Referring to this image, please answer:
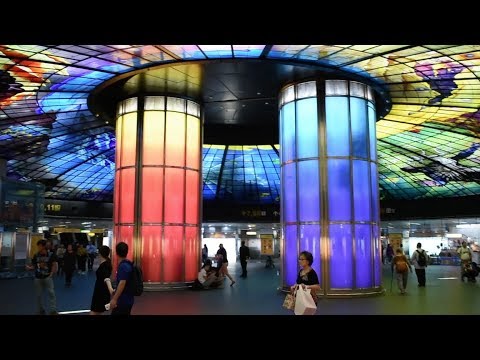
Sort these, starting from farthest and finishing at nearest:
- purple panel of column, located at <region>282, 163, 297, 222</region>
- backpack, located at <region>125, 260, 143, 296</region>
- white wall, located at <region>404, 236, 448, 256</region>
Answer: white wall, located at <region>404, 236, 448, 256</region>
purple panel of column, located at <region>282, 163, 297, 222</region>
backpack, located at <region>125, 260, 143, 296</region>

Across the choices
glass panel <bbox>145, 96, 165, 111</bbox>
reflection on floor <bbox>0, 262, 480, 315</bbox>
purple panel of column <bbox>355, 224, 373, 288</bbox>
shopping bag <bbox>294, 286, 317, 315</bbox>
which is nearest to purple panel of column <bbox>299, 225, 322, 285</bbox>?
purple panel of column <bbox>355, 224, 373, 288</bbox>

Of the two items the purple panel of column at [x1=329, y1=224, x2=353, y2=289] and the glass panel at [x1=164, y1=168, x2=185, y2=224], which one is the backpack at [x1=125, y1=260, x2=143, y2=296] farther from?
the glass panel at [x1=164, y1=168, x2=185, y2=224]

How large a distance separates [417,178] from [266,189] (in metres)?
13.3

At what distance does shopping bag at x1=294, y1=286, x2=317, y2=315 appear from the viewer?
7.46m

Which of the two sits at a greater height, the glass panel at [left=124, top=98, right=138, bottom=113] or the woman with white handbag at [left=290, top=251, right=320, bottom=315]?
the glass panel at [left=124, top=98, right=138, bottom=113]

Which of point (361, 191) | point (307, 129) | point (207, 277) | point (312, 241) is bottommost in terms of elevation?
point (207, 277)

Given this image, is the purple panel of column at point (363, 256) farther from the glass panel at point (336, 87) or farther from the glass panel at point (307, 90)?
the glass panel at point (307, 90)

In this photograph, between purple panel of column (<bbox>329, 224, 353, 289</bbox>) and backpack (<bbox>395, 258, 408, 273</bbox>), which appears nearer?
purple panel of column (<bbox>329, 224, 353, 289</bbox>)

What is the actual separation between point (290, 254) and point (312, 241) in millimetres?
989

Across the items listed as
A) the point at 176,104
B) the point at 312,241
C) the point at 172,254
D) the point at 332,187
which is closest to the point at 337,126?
the point at 332,187

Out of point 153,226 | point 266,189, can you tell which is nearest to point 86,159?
point 266,189

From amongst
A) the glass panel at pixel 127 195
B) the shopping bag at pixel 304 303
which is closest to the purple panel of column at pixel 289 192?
the glass panel at pixel 127 195

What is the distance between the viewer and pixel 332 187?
1692 centimetres

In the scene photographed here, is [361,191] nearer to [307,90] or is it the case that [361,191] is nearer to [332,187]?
[332,187]
